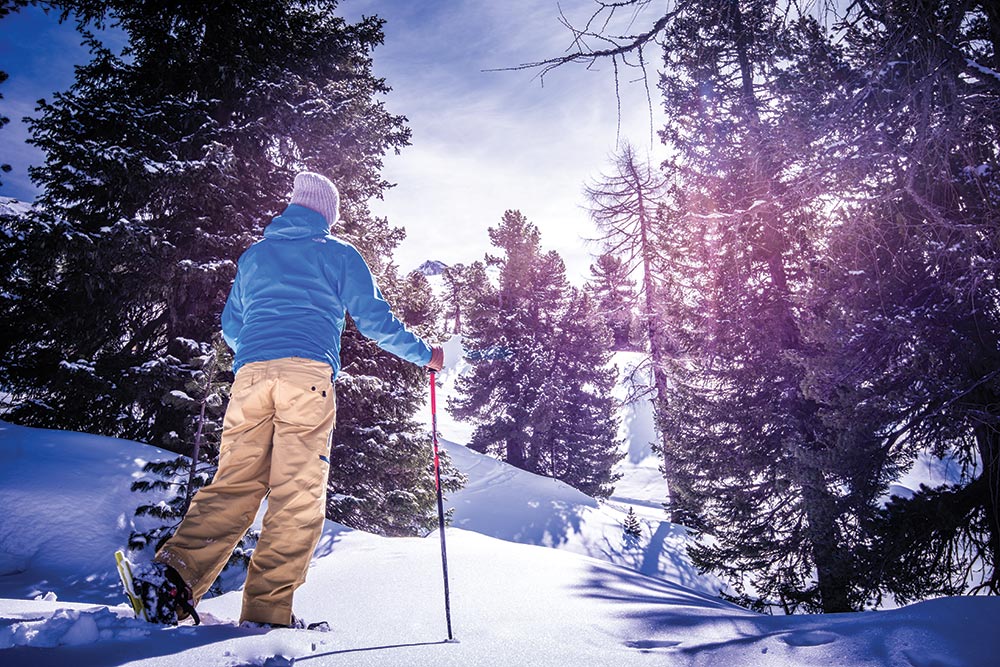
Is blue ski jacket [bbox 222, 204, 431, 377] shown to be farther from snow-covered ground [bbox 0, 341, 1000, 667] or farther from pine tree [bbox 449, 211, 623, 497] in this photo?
pine tree [bbox 449, 211, 623, 497]

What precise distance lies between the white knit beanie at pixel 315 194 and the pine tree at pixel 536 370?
1756cm

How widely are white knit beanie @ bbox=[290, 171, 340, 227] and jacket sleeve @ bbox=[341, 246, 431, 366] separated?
36cm

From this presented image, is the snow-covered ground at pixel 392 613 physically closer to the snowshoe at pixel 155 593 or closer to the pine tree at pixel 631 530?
the snowshoe at pixel 155 593

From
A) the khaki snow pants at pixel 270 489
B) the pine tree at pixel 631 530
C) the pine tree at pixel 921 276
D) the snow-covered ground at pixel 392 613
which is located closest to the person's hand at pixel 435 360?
the khaki snow pants at pixel 270 489

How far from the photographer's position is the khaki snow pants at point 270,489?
7.77 feet

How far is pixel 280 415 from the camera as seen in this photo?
255cm

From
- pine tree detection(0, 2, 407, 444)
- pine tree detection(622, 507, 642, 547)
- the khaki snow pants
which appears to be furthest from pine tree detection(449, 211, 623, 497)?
the khaki snow pants

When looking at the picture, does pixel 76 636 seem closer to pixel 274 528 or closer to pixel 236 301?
pixel 274 528

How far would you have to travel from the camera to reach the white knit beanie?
3.01 metres

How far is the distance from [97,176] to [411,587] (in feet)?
24.1

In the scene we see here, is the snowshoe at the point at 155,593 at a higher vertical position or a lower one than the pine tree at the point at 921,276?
lower

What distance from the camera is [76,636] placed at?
5.51 ft

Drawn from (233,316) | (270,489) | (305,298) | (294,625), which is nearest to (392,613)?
(294,625)

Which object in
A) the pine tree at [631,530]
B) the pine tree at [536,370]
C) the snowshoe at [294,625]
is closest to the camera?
the snowshoe at [294,625]
